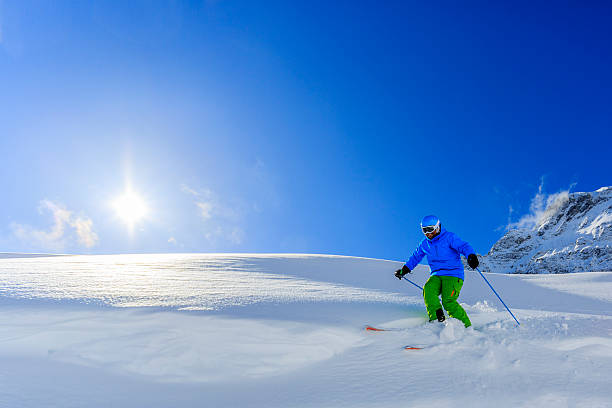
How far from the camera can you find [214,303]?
14.5 feet

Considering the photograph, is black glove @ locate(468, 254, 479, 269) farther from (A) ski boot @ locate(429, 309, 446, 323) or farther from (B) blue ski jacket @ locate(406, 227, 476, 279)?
(A) ski boot @ locate(429, 309, 446, 323)

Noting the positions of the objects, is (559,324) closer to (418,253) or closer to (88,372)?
(418,253)

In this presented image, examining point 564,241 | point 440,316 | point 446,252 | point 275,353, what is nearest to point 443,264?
point 446,252

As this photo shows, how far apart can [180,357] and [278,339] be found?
36.3 inches

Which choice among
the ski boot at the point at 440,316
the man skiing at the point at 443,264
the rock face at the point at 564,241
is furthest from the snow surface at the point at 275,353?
the rock face at the point at 564,241

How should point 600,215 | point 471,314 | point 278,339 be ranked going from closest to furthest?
point 278,339, point 471,314, point 600,215

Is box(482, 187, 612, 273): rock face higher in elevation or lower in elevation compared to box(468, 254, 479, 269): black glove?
higher

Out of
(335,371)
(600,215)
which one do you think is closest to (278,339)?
(335,371)

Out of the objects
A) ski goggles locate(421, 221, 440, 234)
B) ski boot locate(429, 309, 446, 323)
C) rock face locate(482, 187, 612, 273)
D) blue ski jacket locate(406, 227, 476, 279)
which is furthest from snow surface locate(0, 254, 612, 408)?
rock face locate(482, 187, 612, 273)

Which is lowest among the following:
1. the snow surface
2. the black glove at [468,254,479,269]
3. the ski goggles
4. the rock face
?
the snow surface

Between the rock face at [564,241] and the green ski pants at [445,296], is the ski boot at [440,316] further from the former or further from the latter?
the rock face at [564,241]

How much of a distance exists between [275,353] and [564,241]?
392 ft

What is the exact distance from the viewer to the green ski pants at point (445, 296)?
4121 millimetres

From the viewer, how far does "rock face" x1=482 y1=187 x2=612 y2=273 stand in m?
80.6
